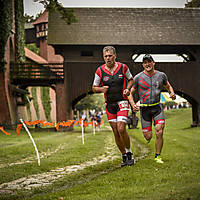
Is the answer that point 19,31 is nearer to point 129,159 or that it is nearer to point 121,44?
point 121,44

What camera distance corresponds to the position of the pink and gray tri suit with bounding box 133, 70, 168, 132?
7.42 meters

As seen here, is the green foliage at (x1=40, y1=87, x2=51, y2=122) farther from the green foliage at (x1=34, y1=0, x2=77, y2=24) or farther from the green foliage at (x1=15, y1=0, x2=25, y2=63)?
the green foliage at (x1=34, y1=0, x2=77, y2=24)

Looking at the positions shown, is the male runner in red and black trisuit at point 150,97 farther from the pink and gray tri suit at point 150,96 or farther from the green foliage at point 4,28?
the green foliage at point 4,28

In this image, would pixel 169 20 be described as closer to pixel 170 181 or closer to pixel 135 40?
pixel 135 40

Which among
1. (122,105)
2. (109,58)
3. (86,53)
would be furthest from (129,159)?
(86,53)

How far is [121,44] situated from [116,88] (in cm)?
2207

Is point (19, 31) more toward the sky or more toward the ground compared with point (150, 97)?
more toward the sky

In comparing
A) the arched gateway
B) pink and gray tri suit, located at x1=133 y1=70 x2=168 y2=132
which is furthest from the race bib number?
the arched gateway

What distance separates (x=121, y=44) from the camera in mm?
28859

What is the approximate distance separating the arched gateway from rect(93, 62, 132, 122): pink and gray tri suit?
68.2 ft

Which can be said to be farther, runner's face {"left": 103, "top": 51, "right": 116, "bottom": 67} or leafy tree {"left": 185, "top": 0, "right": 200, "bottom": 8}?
leafy tree {"left": 185, "top": 0, "right": 200, "bottom": 8}

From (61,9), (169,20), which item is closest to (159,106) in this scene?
(61,9)

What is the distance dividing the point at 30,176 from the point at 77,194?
8.05ft

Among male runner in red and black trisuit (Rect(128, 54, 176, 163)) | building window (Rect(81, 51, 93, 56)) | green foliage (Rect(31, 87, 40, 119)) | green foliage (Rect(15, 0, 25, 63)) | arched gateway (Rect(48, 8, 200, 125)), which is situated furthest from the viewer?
green foliage (Rect(31, 87, 40, 119))
